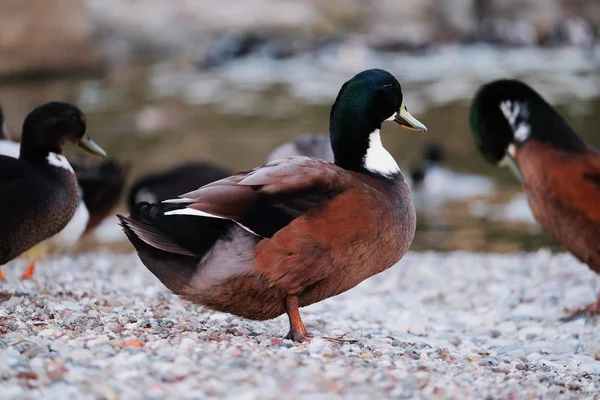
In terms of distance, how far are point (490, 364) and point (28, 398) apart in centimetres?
218

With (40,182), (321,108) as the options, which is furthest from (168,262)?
(321,108)

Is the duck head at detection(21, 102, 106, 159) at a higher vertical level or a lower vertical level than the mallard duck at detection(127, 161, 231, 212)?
higher

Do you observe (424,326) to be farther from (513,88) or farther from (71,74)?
(71,74)

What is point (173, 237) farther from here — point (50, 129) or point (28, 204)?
point (50, 129)

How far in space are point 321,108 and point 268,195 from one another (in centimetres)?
1629

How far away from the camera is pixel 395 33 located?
34469mm

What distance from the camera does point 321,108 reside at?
20078 millimetres

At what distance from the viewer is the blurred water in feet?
39.0

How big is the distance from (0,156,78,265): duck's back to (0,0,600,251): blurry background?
18.0ft

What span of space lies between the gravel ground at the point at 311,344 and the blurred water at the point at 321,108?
3.50 meters

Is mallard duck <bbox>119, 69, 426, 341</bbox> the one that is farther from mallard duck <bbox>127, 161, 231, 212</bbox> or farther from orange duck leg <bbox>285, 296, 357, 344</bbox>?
mallard duck <bbox>127, 161, 231, 212</bbox>

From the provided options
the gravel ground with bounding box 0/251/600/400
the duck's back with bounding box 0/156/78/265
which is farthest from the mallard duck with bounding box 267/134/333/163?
the duck's back with bounding box 0/156/78/265

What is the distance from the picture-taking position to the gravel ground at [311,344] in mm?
3207

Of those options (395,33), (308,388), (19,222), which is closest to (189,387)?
(308,388)
